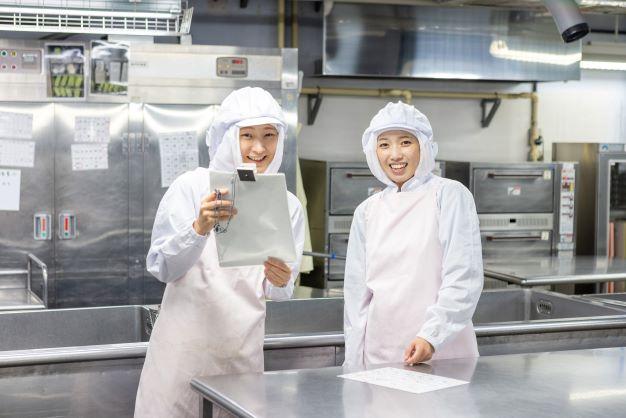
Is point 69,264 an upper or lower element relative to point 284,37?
lower

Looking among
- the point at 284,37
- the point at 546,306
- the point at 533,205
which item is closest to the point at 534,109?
the point at 533,205

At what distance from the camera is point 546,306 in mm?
4309

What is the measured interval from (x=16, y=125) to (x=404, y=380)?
11.9 ft

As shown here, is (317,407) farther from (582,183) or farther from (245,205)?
(582,183)

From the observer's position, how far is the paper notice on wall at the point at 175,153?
5586 mm

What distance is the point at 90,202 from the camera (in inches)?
217

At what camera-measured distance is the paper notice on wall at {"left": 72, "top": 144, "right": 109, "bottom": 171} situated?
5.46 metres

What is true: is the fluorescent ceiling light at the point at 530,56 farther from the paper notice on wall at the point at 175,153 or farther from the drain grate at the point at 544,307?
the drain grate at the point at 544,307

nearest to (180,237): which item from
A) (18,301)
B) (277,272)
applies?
(277,272)

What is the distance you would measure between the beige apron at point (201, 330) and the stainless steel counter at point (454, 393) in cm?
23

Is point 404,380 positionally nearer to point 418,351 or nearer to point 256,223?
point 418,351

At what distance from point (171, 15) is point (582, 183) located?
4142 millimetres

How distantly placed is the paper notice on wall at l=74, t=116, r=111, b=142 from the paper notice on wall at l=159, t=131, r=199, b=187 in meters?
0.31

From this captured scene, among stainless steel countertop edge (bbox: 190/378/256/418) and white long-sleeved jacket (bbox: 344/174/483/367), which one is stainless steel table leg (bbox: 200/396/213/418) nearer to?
stainless steel countertop edge (bbox: 190/378/256/418)
